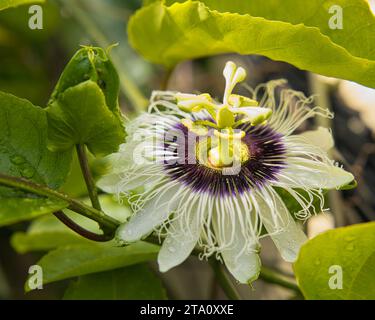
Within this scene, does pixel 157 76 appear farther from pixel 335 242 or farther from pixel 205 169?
pixel 335 242

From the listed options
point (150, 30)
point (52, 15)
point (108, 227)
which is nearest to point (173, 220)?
point (108, 227)

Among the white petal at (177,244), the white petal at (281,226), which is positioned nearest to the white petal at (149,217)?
the white petal at (177,244)

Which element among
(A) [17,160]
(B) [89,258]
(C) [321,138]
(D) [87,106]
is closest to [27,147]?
(A) [17,160]

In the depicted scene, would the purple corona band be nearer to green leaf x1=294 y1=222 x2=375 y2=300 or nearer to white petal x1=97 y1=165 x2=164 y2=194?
white petal x1=97 y1=165 x2=164 y2=194

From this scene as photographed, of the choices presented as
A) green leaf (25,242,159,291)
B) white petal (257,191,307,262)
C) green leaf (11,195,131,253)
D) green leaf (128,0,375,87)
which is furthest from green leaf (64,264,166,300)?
green leaf (128,0,375,87)

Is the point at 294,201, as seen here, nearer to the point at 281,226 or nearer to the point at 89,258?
the point at 281,226

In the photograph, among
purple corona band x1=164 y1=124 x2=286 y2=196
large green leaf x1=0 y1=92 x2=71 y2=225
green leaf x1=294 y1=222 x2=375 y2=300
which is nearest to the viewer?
green leaf x1=294 y1=222 x2=375 y2=300
